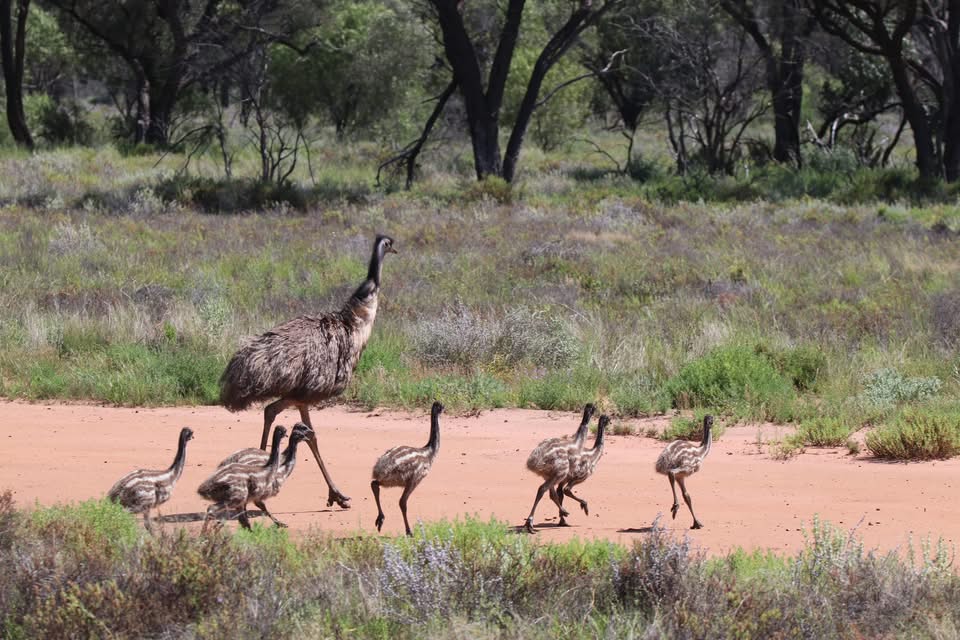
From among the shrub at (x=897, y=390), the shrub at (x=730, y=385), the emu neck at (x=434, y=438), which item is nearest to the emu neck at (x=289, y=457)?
the emu neck at (x=434, y=438)

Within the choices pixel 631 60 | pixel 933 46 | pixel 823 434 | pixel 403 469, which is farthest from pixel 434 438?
pixel 631 60

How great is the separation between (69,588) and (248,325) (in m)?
10.0

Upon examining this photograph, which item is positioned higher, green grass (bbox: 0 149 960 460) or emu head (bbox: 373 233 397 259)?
emu head (bbox: 373 233 397 259)

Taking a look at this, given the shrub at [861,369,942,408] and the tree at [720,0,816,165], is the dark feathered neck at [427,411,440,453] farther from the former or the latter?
the tree at [720,0,816,165]

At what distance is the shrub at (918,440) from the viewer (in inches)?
435

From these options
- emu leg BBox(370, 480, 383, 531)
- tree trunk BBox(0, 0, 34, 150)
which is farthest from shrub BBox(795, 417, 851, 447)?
tree trunk BBox(0, 0, 34, 150)

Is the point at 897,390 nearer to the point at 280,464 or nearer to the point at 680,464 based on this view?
the point at 680,464

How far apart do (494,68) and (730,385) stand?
2236 centimetres

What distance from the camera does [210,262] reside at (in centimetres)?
2184

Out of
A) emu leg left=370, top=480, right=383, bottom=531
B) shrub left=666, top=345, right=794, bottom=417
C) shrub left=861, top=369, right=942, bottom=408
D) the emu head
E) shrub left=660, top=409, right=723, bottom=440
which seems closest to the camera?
emu leg left=370, top=480, right=383, bottom=531

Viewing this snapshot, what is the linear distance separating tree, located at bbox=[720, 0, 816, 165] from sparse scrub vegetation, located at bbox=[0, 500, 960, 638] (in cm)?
3133

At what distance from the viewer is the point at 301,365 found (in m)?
10.1

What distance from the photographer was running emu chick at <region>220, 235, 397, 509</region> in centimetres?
991

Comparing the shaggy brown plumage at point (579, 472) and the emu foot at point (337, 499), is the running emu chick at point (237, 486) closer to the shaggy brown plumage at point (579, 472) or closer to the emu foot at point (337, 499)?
the emu foot at point (337, 499)
